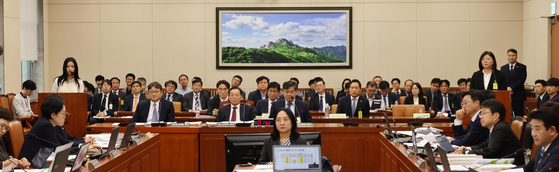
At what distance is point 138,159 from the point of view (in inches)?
150

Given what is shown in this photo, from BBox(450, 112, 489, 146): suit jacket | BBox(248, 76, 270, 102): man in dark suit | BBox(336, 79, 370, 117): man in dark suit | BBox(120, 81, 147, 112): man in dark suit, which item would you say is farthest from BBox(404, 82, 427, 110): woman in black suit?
BBox(120, 81, 147, 112): man in dark suit

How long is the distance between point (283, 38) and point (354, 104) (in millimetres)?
4210

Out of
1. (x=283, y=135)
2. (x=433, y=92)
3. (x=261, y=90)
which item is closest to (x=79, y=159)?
(x=283, y=135)

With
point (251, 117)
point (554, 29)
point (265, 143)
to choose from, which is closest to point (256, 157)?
point (265, 143)

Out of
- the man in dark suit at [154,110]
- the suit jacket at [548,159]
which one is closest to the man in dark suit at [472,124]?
the suit jacket at [548,159]

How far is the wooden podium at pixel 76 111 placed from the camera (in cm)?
559

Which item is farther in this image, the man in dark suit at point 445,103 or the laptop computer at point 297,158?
the man in dark suit at point 445,103

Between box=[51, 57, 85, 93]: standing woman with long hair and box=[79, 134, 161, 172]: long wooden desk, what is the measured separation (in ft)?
5.76

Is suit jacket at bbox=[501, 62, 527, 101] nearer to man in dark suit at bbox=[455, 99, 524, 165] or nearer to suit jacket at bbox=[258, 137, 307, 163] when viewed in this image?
man in dark suit at bbox=[455, 99, 524, 165]

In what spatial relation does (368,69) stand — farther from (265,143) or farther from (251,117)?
(265,143)

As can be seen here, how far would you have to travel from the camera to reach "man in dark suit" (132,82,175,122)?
5602 millimetres

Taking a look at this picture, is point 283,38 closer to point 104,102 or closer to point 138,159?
point 104,102

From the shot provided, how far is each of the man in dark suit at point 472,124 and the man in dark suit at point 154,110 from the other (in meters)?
3.45

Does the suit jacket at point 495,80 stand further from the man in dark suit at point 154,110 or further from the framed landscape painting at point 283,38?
the framed landscape painting at point 283,38
